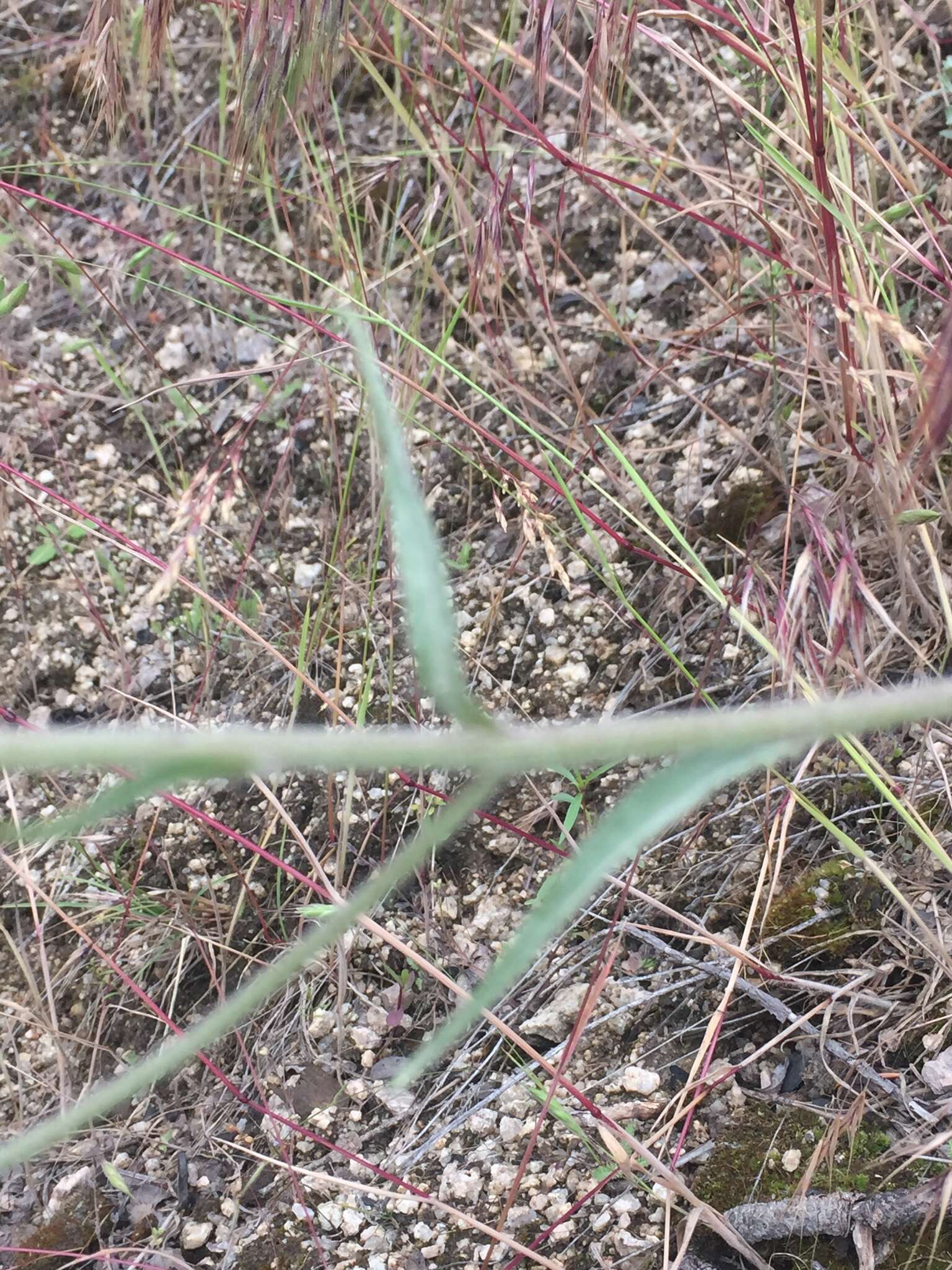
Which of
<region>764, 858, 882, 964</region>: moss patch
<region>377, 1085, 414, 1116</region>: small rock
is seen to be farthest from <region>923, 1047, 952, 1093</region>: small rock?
<region>377, 1085, 414, 1116</region>: small rock

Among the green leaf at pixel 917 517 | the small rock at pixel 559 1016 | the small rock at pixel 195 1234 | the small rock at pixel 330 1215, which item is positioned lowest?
the small rock at pixel 195 1234

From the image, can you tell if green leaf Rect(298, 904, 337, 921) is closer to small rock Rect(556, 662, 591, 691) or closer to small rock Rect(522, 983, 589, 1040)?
small rock Rect(522, 983, 589, 1040)

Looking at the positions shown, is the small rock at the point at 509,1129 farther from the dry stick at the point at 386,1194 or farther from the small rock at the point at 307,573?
the small rock at the point at 307,573

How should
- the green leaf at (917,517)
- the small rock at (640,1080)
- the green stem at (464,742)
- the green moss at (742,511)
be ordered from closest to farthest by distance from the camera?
the green stem at (464,742) < the green leaf at (917,517) < the small rock at (640,1080) < the green moss at (742,511)

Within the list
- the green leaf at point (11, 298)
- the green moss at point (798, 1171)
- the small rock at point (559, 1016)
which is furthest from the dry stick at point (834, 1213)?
the green leaf at point (11, 298)

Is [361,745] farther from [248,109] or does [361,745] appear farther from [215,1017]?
[248,109]

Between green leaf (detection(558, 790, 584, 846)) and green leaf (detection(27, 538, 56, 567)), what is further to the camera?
green leaf (detection(27, 538, 56, 567))

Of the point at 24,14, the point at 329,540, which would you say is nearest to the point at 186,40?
the point at 24,14

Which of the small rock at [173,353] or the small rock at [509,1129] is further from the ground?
the small rock at [173,353]
